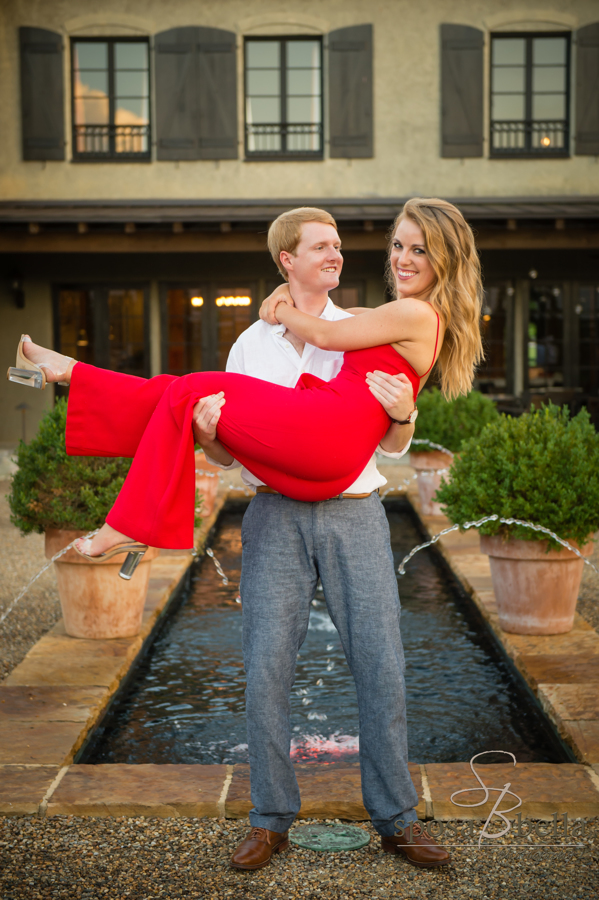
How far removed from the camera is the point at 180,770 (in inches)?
123

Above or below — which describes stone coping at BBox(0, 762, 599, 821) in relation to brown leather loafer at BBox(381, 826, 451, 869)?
below

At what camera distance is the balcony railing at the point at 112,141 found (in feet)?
45.1

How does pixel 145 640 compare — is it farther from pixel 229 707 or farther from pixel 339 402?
pixel 339 402

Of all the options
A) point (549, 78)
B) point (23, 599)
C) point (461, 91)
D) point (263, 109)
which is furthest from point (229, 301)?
point (23, 599)

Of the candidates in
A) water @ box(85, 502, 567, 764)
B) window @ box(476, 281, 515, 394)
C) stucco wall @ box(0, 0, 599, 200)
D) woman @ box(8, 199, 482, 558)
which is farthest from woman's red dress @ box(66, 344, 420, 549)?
window @ box(476, 281, 515, 394)

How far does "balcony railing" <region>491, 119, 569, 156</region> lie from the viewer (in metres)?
13.7

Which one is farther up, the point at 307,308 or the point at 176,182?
the point at 176,182

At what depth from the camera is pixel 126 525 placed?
7.96 feet

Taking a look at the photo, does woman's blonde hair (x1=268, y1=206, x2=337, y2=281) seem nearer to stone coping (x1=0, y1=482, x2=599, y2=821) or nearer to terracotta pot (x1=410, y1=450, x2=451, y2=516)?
stone coping (x1=0, y1=482, x2=599, y2=821)

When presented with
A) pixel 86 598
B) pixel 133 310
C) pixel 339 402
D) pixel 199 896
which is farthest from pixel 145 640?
pixel 133 310

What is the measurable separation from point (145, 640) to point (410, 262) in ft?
10.0

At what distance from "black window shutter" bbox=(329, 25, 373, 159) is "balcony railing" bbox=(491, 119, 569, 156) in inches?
78.9

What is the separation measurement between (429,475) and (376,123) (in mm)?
7395
